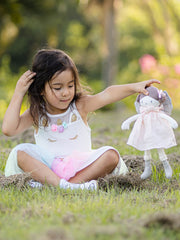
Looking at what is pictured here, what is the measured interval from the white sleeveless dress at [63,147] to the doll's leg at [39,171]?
49mm

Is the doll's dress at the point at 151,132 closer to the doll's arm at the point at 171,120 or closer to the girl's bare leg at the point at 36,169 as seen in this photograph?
the doll's arm at the point at 171,120

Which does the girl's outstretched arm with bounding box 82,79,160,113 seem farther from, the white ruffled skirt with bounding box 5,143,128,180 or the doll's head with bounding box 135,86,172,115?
the white ruffled skirt with bounding box 5,143,128,180

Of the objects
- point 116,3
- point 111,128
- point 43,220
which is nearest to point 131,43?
point 116,3

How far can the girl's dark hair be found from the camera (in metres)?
3.12

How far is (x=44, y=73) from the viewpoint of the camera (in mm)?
3129

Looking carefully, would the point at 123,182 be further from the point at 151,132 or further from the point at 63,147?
the point at 63,147

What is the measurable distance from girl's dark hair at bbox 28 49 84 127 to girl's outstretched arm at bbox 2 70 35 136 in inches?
2.4

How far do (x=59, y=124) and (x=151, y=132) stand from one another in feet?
2.62

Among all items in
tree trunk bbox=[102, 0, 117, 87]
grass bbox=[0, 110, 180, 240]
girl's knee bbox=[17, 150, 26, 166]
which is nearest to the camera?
grass bbox=[0, 110, 180, 240]

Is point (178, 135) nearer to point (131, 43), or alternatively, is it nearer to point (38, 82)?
point (38, 82)

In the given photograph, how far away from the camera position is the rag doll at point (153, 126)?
9.39 feet

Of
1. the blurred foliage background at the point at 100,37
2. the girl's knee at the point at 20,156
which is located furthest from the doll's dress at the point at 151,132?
the blurred foliage background at the point at 100,37

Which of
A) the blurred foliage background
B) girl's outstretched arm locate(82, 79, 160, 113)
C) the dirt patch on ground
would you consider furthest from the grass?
the blurred foliage background

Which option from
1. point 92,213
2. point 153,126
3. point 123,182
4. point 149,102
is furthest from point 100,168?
point 92,213
